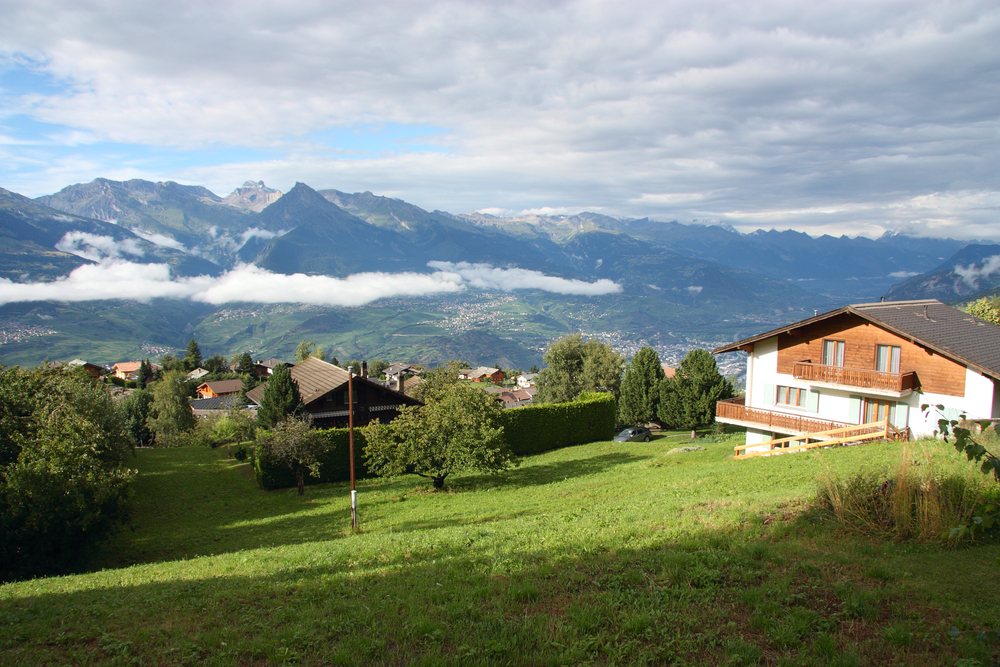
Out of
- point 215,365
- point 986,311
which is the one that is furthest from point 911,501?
point 215,365

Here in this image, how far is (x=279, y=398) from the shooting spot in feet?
126

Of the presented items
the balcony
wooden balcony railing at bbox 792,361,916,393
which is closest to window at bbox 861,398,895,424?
the balcony

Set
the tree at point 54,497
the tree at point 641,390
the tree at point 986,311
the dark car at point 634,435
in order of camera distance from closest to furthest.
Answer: the tree at point 54,497 → the dark car at point 634,435 → the tree at point 986,311 → the tree at point 641,390

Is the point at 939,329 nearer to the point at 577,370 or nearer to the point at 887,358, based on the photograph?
the point at 887,358

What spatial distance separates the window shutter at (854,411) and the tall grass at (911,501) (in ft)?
71.1

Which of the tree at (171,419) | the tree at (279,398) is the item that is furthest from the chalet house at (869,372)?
the tree at (171,419)

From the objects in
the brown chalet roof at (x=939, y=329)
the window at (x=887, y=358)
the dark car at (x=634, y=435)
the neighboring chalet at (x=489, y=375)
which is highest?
the brown chalet roof at (x=939, y=329)

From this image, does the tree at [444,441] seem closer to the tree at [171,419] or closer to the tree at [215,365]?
the tree at [171,419]

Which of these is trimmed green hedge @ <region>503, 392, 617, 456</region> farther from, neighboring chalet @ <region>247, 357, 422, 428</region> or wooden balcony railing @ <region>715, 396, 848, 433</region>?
wooden balcony railing @ <region>715, 396, 848, 433</region>

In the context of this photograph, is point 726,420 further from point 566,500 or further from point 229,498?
point 229,498

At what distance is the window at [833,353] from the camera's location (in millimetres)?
30391

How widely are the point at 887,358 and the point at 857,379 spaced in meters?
1.97

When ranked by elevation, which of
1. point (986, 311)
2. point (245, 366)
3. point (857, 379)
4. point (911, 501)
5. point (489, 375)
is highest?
point (986, 311)

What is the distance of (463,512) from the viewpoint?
63.9ft
